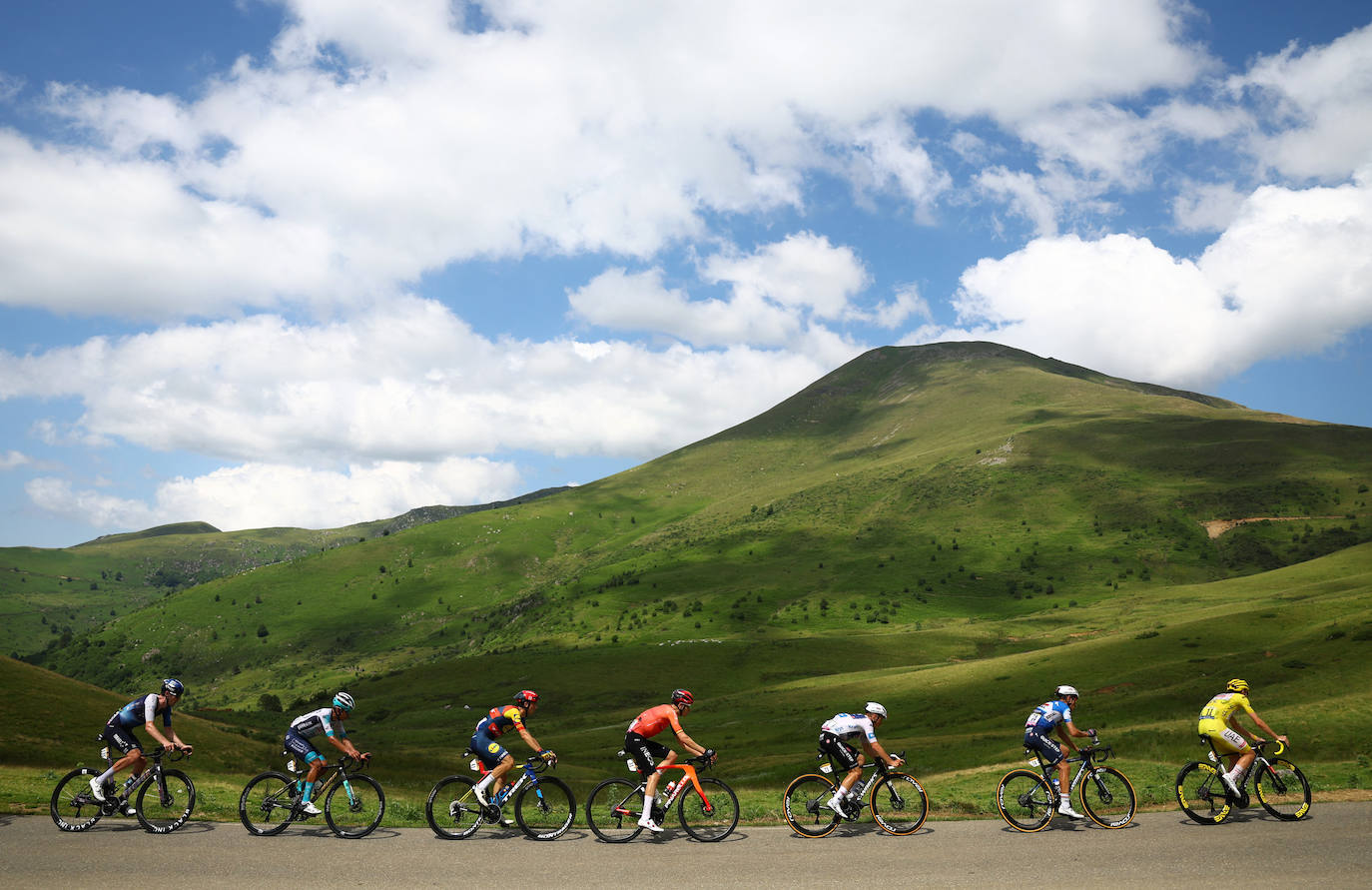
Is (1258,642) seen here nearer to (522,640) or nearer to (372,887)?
(372,887)

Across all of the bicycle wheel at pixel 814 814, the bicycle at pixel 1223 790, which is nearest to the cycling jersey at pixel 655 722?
the bicycle wheel at pixel 814 814

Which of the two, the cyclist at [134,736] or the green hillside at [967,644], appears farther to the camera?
the green hillside at [967,644]

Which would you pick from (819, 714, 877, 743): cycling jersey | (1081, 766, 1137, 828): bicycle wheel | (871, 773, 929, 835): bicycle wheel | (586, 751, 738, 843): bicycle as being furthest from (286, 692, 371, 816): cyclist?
(1081, 766, 1137, 828): bicycle wheel

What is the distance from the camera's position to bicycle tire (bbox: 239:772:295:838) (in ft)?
60.6

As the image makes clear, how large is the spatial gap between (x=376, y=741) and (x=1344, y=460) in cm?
21881

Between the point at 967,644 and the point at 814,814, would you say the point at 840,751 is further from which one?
the point at 967,644

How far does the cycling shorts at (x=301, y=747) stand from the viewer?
18.7 metres

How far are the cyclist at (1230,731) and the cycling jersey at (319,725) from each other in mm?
19875

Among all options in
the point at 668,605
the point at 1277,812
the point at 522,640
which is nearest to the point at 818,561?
the point at 668,605

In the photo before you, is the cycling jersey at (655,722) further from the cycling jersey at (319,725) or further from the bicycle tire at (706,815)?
the cycling jersey at (319,725)

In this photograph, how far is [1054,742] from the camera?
2009 centimetres

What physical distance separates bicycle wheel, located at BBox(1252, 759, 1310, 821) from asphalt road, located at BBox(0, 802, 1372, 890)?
0.39 m

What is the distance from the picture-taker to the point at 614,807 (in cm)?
1866

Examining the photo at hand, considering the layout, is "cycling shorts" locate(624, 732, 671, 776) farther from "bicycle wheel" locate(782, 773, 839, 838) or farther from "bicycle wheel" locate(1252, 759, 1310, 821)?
"bicycle wheel" locate(1252, 759, 1310, 821)
